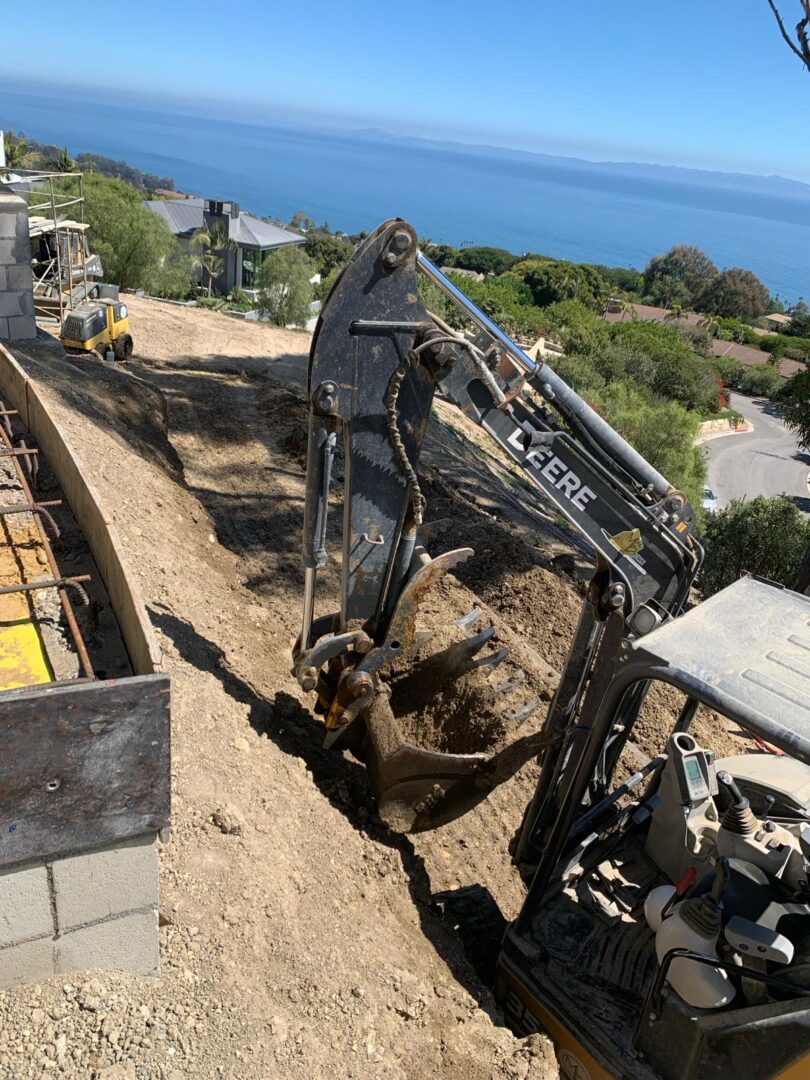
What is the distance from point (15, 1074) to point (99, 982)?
0.40 m

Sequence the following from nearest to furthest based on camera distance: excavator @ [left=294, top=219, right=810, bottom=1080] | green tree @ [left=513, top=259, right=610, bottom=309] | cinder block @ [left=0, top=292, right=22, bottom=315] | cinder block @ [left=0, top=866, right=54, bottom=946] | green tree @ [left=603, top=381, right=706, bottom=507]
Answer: cinder block @ [left=0, top=866, right=54, bottom=946], excavator @ [left=294, top=219, right=810, bottom=1080], cinder block @ [left=0, top=292, right=22, bottom=315], green tree @ [left=603, top=381, right=706, bottom=507], green tree @ [left=513, top=259, right=610, bottom=309]

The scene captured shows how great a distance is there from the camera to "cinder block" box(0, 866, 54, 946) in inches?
111

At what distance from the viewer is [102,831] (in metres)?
2.89

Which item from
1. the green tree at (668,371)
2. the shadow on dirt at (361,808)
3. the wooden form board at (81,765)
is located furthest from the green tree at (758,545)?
the green tree at (668,371)

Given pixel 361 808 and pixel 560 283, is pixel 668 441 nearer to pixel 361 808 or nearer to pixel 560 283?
pixel 361 808

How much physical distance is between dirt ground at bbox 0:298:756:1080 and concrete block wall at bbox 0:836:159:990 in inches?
4.6

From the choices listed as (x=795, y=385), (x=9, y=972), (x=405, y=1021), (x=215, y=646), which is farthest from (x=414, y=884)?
(x=795, y=385)

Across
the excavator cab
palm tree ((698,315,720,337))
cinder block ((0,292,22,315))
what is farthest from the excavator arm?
palm tree ((698,315,720,337))

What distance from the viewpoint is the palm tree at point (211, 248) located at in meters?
58.7

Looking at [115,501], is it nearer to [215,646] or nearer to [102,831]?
[215,646]

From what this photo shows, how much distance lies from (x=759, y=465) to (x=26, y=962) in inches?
1799

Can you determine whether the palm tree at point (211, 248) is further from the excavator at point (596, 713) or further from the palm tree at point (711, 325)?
the excavator at point (596, 713)

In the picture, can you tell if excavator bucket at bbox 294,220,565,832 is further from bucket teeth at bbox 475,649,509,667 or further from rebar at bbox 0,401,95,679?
rebar at bbox 0,401,95,679

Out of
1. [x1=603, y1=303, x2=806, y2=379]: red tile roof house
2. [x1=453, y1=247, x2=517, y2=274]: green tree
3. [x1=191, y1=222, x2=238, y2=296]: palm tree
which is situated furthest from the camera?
[x1=453, y1=247, x2=517, y2=274]: green tree
